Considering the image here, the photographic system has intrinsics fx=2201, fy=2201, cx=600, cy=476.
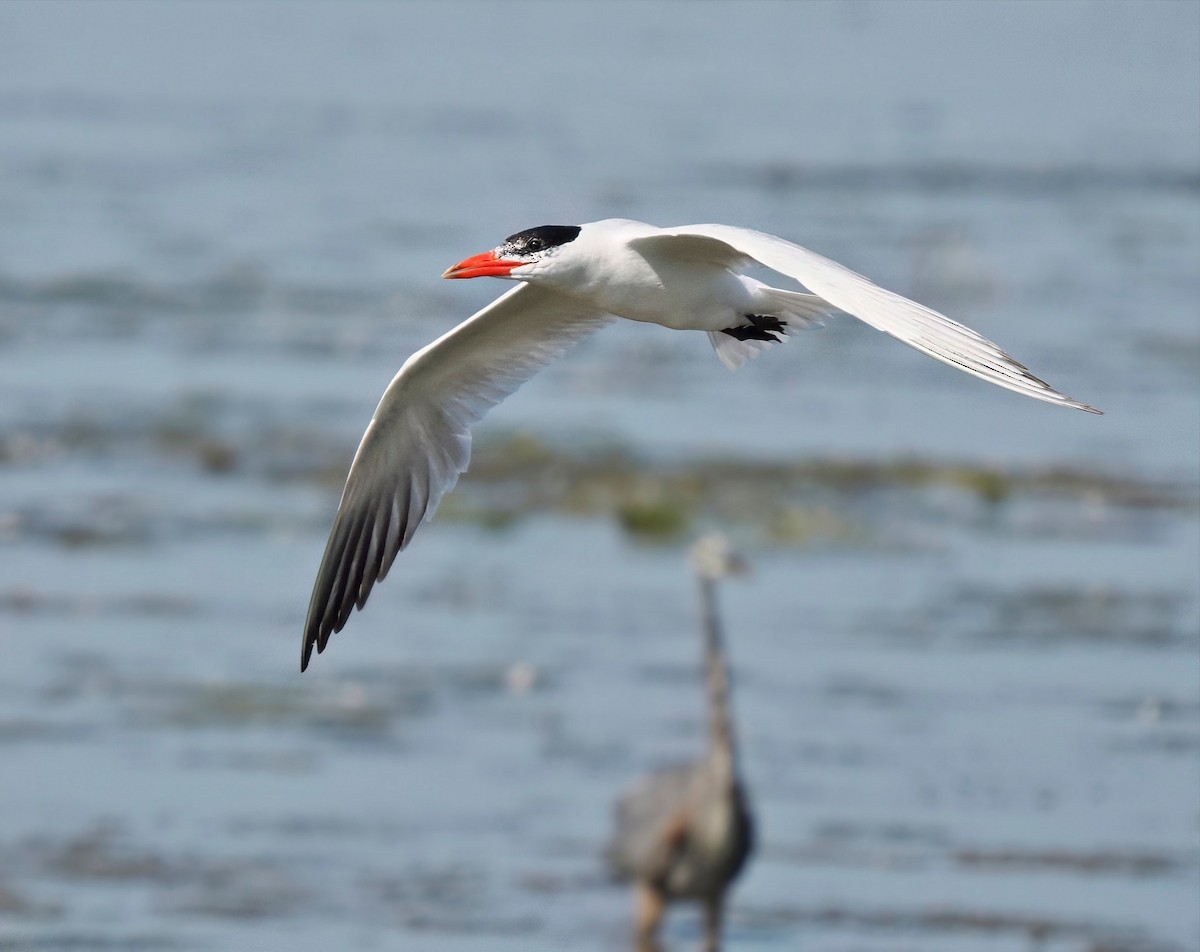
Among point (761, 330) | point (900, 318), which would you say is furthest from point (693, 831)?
point (900, 318)

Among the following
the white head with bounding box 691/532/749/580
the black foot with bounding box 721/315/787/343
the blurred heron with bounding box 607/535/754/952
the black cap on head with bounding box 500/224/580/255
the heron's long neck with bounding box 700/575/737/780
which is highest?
the black cap on head with bounding box 500/224/580/255

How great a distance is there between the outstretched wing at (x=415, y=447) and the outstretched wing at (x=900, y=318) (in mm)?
1530

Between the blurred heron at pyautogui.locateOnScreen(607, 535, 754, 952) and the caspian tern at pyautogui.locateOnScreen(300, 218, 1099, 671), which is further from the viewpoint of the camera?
the blurred heron at pyautogui.locateOnScreen(607, 535, 754, 952)

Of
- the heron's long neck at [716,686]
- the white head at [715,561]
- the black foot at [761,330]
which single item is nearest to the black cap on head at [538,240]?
the black foot at [761,330]

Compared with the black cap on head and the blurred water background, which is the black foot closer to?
the black cap on head

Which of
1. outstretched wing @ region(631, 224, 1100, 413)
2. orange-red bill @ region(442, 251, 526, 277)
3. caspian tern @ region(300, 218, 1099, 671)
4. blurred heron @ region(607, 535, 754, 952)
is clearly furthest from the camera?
blurred heron @ region(607, 535, 754, 952)

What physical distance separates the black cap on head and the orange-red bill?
39 millimetres

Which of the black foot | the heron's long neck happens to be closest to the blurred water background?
the heron's long neck

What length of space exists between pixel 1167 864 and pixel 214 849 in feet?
11.9

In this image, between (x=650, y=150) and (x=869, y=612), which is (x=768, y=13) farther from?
(x=869, y=612)

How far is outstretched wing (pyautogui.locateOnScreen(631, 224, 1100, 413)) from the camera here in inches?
162

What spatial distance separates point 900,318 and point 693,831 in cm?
413

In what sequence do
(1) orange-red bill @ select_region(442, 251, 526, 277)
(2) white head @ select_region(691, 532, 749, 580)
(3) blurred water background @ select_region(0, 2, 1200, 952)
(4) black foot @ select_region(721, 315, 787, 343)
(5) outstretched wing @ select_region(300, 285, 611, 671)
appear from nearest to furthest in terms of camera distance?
(1) orange-red bill @ select_region(442, 251, 526, 277), (4) black foot @ select_region(721, 315, 787, 343), (5) outstretched wing @ select_region(300, 285, 611, 671), (3) blurred water background @ select_region(0, 2, 1200, 952), (2) white head @ select_region(691, 532, 749, 580)

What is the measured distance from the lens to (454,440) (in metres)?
6.16
